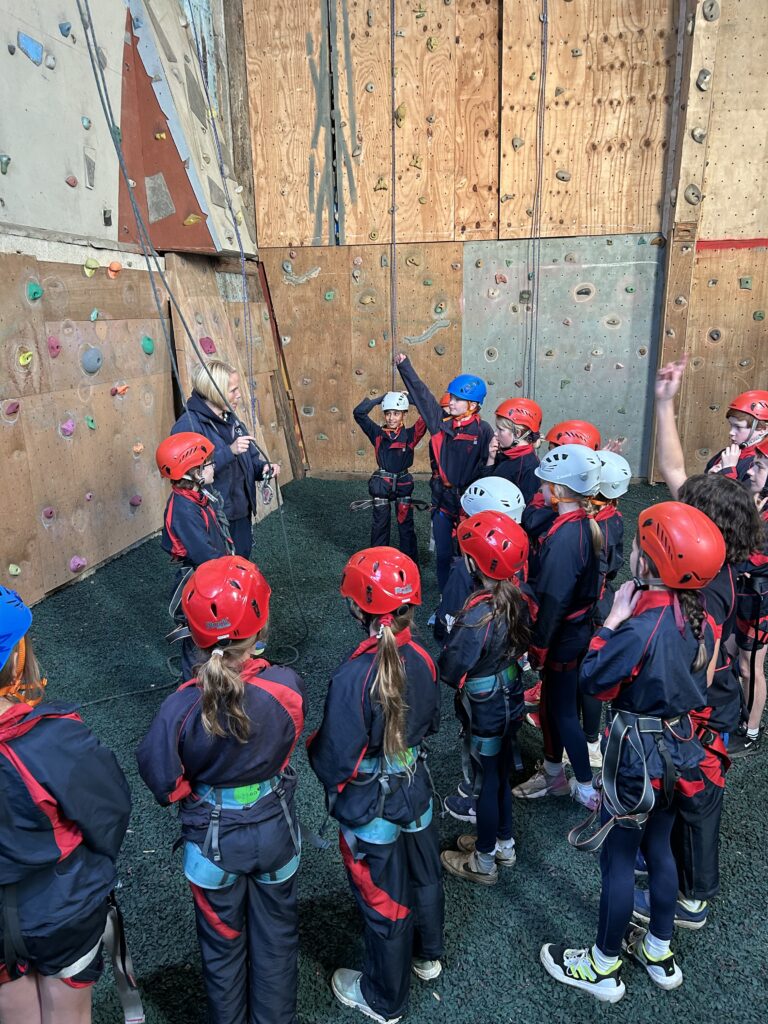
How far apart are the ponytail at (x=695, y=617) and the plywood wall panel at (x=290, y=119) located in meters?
7.10

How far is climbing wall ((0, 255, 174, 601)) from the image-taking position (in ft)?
15.2

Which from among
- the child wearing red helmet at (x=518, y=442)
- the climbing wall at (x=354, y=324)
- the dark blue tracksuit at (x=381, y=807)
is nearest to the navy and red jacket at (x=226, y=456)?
the child wearing red helmet at (x=518, y=442)

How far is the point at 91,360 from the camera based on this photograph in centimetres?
533

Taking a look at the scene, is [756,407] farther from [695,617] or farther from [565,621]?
[695,617]

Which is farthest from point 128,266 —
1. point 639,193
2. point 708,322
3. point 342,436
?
point 708,322

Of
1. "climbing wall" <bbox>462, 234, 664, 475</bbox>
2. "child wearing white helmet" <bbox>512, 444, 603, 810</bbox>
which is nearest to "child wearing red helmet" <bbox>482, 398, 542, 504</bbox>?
"child wearing white helmet" <bbox>512, 444, 603, 810</bbox>

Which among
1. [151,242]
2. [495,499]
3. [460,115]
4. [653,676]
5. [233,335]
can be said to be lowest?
[653,676]

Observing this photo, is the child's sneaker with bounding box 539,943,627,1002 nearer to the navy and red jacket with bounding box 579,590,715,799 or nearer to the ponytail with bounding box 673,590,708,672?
the navy and red jacket with bounding box 579,590,715,799

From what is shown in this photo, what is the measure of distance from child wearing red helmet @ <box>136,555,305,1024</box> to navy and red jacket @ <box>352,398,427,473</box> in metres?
3.60

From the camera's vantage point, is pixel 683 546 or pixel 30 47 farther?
pixel 30 47

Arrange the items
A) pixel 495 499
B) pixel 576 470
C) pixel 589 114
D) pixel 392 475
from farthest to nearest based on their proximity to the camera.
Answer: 1. pixel 589 114
2. pixel 392 475
3. pixel 495 499
4. pixel 576 470

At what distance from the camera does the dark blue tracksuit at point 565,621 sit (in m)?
2.70

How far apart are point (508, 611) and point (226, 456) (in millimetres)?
2234

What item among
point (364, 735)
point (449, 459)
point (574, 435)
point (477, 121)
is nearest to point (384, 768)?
point (364, 735)
